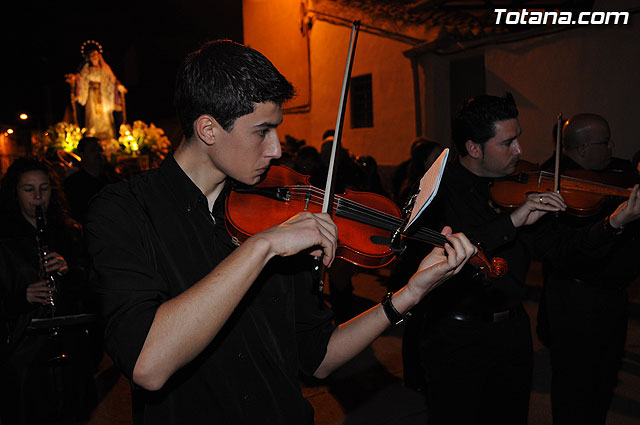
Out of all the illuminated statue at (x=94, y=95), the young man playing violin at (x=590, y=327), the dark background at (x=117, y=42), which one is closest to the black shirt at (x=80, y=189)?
the young man playing violin at (x=590, y=327)

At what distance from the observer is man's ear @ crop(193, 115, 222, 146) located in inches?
57.8

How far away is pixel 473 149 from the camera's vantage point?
2.87m

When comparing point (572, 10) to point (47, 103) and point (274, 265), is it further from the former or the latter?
point (47, 103)

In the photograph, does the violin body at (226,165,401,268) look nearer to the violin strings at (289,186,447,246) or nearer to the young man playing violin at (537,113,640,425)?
the violin strings at (289,186,447,246)

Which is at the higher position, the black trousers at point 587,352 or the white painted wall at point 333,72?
the white painted wall at point 333,72

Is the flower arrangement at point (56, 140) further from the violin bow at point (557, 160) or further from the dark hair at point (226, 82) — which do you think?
the dark hair at point (226, 82)

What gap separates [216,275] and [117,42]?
2710cm

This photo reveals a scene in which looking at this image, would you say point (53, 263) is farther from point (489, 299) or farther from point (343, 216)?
point (489, 299)

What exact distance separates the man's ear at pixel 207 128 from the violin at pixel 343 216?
0.25 meters

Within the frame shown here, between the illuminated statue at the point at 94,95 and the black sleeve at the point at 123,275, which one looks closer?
the black sleeve at the point at 123,275

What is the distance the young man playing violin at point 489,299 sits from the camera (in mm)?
2557

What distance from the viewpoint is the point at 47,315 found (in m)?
3.23

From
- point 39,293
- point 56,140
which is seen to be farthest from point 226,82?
point 56,140
